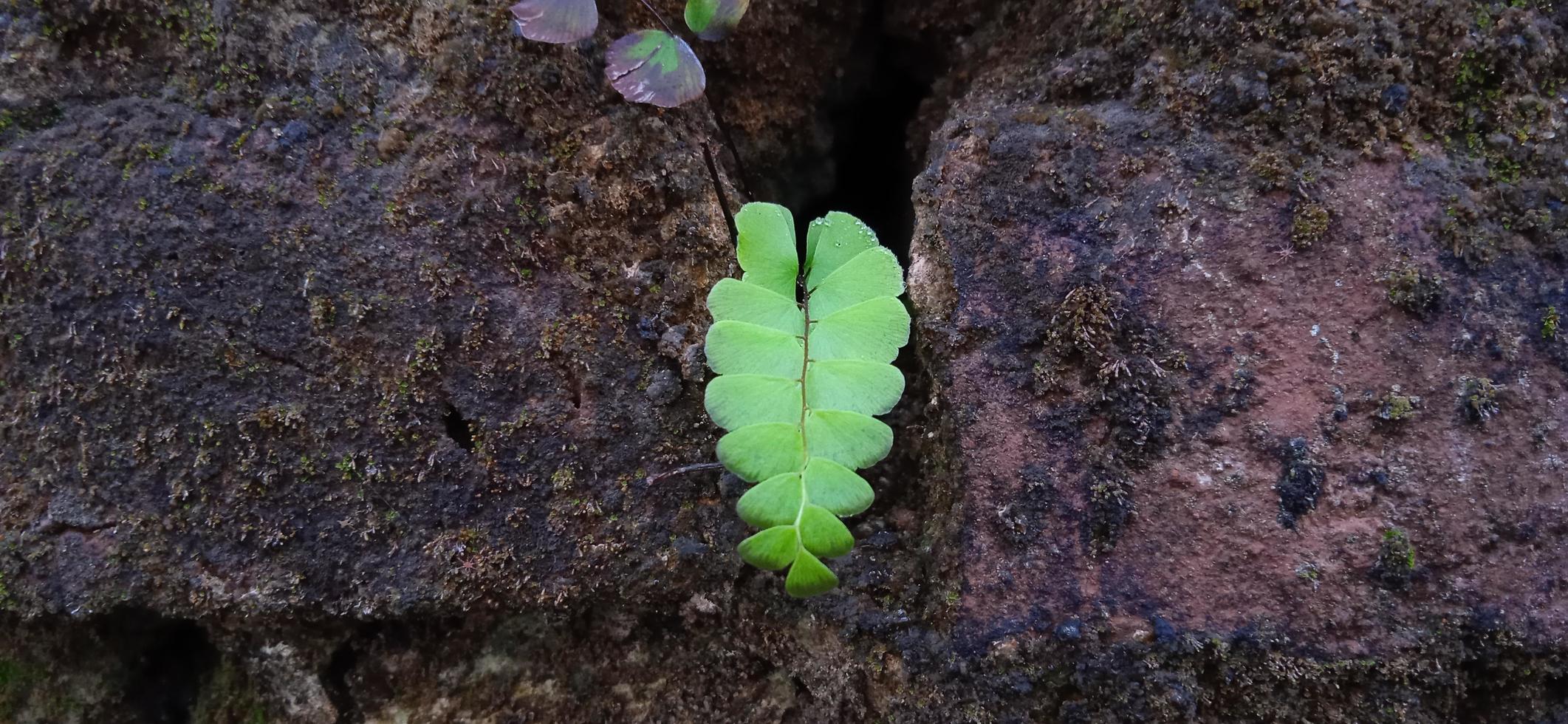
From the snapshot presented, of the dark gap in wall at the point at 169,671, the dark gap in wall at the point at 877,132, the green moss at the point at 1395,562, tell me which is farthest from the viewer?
the dark gap in wall at the point at 877,132

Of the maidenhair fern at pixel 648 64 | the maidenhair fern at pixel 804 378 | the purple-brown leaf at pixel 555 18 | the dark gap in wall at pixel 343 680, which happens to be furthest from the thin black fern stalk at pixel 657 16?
the dark gap in wall at pixel 343 680

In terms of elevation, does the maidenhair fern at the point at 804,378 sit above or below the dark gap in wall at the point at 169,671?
above

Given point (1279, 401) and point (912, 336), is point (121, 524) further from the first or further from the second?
point (1279, 401)

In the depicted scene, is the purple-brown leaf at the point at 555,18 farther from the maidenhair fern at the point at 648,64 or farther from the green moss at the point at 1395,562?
the green moss at the point at 1395,562

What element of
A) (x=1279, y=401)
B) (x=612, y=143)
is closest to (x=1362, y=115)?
(x=1279, y=401)

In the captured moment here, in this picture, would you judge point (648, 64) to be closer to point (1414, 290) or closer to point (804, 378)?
point (804, 378)

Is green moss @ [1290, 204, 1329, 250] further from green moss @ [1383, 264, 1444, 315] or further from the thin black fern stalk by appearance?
the thin black fern stalk

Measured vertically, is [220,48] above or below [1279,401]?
above
